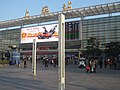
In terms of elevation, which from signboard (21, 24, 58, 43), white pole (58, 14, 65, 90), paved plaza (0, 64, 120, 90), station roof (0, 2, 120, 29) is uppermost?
station roof (0, 2, 120, 29)

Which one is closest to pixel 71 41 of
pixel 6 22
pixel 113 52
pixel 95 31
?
pixel 95 31

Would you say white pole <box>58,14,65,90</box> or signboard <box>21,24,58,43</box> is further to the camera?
signboard <box>21,24,58,43</box>

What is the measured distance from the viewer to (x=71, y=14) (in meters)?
57.4

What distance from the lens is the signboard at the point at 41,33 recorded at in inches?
2393

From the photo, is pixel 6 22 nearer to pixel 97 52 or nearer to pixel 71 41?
pixel 71 41

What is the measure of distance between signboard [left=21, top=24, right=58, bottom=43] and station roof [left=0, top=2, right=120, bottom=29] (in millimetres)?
1836

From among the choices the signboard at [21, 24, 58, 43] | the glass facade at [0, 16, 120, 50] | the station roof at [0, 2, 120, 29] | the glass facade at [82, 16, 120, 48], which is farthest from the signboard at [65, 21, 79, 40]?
the station roof at [0, 2, 120, 29]

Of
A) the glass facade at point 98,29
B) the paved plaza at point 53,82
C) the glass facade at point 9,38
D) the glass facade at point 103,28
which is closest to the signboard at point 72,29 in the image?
the glass facade at point 98,29

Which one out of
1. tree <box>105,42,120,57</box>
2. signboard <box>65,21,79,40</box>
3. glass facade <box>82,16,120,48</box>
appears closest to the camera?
tree <box>105,42,120,57</box>

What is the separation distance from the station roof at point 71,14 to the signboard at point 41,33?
1836 millimetres

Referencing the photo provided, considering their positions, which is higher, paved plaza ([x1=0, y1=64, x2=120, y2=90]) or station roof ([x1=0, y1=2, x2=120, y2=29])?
station roof ([x1=0, y1=2, x2=120, y2=29])

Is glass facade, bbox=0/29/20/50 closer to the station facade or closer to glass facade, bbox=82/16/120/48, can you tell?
the station facade

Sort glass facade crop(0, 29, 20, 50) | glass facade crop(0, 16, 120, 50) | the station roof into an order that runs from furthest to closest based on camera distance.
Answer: glass facade crop(0, 29, 20, 50) < glass facade crop(0, 16, 120, 50) < the station roof

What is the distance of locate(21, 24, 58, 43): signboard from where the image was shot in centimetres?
6078
